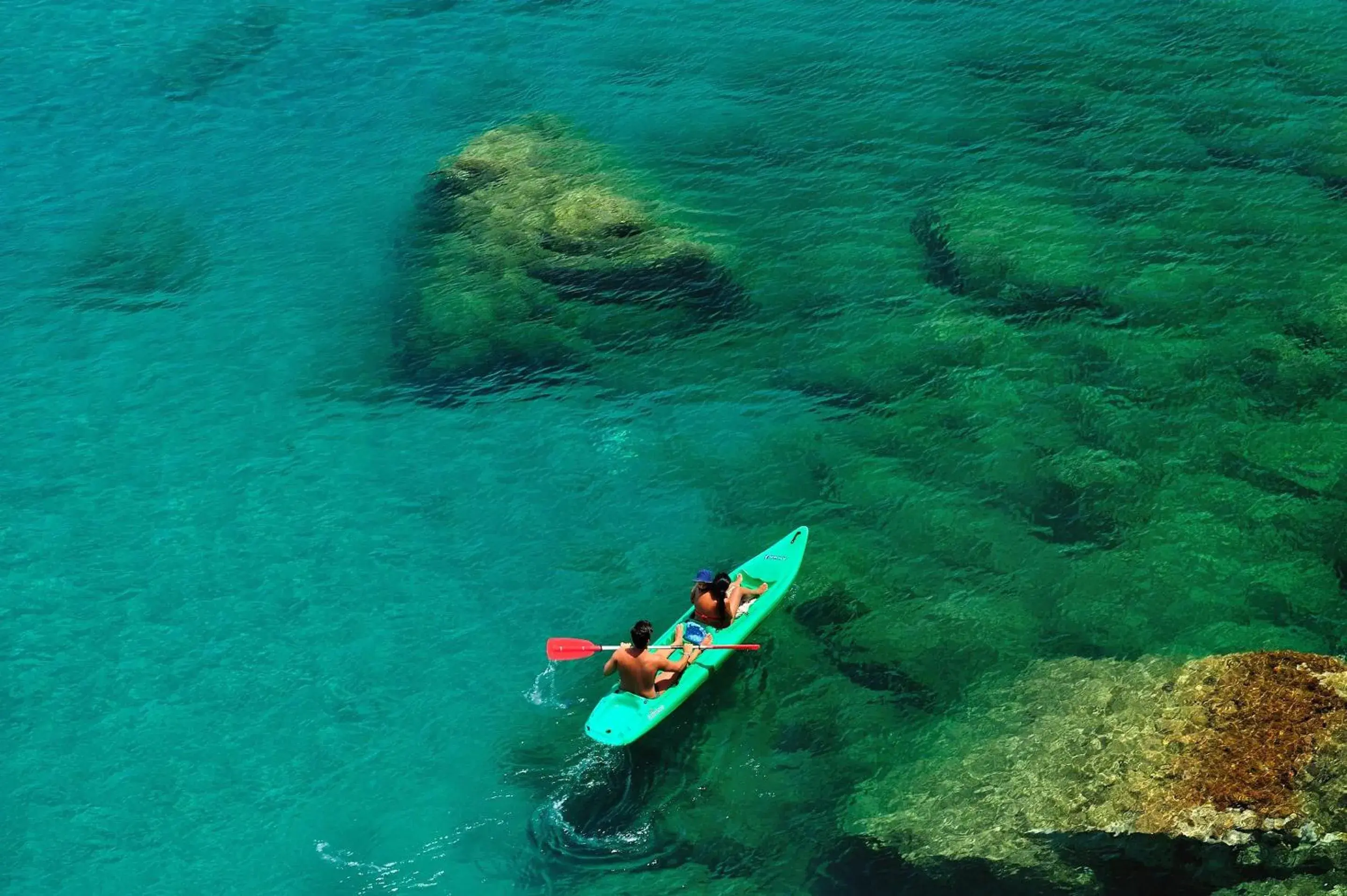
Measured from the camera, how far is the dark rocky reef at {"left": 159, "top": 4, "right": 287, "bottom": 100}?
3047cm

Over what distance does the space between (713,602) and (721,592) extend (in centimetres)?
17

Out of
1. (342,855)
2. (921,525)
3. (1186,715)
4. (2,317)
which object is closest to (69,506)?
(2,317)

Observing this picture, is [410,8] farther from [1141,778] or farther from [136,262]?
[1141,778]

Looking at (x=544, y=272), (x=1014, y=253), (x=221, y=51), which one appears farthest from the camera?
(x=221, y=51)

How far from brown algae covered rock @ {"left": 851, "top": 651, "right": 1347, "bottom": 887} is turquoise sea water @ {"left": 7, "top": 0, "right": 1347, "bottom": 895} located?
24.4 inches

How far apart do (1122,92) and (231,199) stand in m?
18.8

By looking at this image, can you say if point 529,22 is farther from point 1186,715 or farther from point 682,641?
point 1186,715

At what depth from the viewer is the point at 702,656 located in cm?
1617

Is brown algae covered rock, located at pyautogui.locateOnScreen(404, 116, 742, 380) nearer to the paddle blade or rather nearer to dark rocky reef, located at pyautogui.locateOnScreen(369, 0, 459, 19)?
the paddle blade

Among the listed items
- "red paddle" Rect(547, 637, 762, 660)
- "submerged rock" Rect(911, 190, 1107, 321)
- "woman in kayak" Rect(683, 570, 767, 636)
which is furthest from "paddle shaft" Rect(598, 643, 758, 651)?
"submerged rock" Rect(911, 190, 1107, 321)

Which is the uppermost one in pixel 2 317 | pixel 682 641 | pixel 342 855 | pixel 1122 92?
pixel 1122 92

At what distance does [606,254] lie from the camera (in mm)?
A: 23219

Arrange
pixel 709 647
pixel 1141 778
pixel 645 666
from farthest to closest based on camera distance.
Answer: pixel 709 647 → pixel 645 666 → pixel 1141 778

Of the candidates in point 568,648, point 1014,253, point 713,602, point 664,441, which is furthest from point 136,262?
point 1014,253
